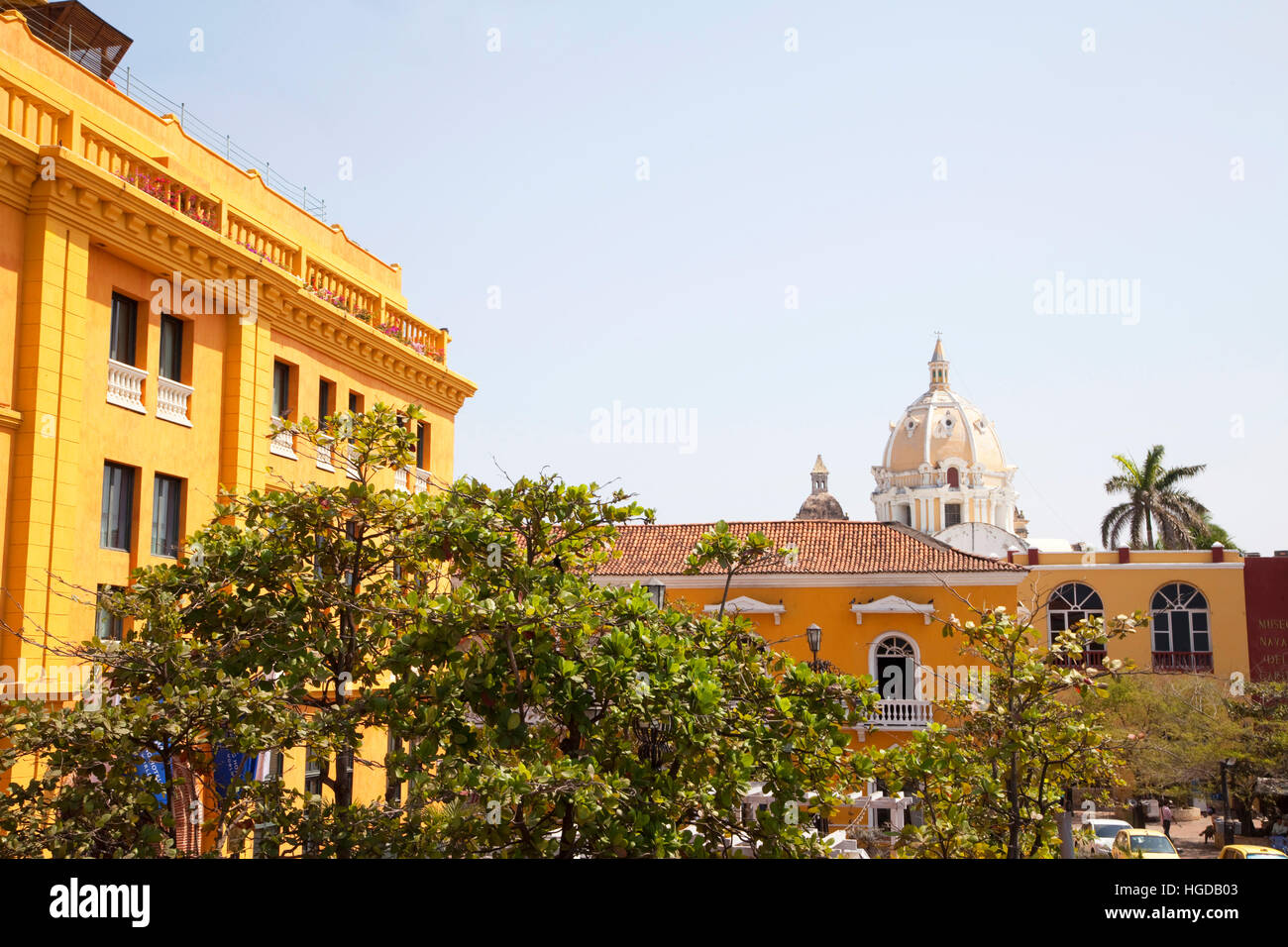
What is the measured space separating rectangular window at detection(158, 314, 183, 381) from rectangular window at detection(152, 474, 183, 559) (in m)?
1.48

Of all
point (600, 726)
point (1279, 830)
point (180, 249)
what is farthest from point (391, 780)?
point (1279, 830)

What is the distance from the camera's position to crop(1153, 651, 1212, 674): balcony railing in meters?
36.2

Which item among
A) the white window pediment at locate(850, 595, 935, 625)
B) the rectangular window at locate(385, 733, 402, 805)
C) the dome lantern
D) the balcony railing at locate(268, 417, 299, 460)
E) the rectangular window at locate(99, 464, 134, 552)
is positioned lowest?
the rectangular window at locate(385, 733, 402, 805)

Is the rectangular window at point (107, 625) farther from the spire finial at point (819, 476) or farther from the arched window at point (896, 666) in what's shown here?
the spire finial at point (819, 476)

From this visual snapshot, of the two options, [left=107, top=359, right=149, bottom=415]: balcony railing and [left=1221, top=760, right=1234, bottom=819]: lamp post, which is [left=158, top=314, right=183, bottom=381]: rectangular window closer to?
[left=107, top=359, right=149, bottom=415]: balcony railing

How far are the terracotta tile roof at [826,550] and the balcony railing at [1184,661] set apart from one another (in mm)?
11269

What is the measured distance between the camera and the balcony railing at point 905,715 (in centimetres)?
2669

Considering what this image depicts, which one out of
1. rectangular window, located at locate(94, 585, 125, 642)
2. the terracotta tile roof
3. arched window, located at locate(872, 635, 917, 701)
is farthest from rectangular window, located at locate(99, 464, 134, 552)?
arched window, located at locate(872, 635, 917, 701)

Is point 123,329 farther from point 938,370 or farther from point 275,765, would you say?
point 938,370

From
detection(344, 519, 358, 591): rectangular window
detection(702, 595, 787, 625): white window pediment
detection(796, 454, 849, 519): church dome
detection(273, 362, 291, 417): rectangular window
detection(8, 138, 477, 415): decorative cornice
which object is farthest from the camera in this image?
detection(796, 454, 849, 519): church dome

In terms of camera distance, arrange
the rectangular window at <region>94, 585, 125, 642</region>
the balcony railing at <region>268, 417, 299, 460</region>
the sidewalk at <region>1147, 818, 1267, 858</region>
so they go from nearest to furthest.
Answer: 1. the rectangular window at <region>94, 585, 125, 642</region>
2. the balcony railing at <region>268, 417, 299, 460</region>
3. the sidewalk at <region>1147, 818, 1267, 858</region>
